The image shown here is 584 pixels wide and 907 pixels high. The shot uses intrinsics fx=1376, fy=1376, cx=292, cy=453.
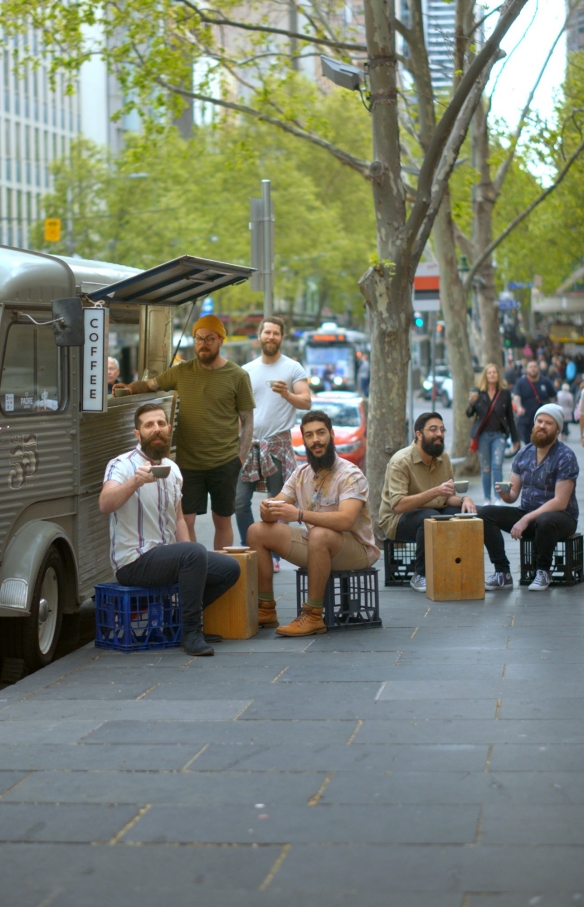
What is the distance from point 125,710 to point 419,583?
3888 mm

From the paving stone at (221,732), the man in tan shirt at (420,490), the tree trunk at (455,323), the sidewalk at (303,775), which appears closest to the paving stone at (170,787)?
the sidewalk at (303,775)

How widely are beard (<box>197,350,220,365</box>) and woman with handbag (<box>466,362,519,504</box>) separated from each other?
7.06m

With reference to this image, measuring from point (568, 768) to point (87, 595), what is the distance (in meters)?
4.19

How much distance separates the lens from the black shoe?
8.03 m

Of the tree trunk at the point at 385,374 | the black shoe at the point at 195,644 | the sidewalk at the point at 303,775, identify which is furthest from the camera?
the tree trunk at the point at 385,374

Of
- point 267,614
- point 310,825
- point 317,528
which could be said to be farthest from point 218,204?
→ point 310,825

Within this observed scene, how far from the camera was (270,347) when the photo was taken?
10766 millimetres

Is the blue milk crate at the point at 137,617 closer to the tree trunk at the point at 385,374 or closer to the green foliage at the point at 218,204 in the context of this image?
the tree trunk at the point at 385,374

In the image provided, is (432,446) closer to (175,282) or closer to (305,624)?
(305,624)

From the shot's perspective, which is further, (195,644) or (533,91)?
(533,91)

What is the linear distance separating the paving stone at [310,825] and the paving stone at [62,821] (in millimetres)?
94

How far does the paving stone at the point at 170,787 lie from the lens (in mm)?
5207

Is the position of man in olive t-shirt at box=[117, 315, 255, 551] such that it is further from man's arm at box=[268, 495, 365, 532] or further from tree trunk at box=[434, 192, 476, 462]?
tree trunk at box=[434, 192, 476, 462]

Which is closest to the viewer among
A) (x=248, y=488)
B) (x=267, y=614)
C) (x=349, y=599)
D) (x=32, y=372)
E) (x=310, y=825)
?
(x=310, y=825)
